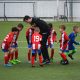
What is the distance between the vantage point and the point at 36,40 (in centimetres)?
1303

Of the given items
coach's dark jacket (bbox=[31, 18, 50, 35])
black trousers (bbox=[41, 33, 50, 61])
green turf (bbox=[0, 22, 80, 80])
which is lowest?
green turf (bbox=[0, 22, 80, 80])

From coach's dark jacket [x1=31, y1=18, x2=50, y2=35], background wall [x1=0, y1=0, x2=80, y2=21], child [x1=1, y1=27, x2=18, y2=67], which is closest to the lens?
child [x1=1, y1=27, x2=18, y2=67]

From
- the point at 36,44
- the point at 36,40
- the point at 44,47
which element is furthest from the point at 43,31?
the point at 36,44

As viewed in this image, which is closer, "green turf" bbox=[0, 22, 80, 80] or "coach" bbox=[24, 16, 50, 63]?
"green turf" bbox=[0, 22, 80, 80]

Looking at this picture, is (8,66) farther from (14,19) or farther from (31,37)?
(14,19)

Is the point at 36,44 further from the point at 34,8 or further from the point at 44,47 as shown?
the point at 34,8

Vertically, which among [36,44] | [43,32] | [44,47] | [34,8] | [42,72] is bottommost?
[42,72]

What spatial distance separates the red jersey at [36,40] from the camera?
12961 millimetres

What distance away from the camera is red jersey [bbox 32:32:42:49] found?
13.0 meters

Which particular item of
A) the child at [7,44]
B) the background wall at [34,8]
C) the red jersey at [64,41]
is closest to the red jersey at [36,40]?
the child at [7,44]

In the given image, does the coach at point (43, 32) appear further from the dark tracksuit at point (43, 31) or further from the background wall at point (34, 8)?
the background wall at point (34, 8)

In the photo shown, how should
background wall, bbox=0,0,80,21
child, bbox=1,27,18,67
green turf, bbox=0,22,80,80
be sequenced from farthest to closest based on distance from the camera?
background wall, bbox=0,0,80,21
child, bbox=1,27,18,67
green turf, bbox=0,22,80,80

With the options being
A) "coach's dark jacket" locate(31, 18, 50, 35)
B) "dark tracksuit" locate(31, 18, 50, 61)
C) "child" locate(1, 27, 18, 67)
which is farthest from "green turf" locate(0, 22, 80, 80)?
"coach's dark jacket" locate(31, 18, 50, 35)

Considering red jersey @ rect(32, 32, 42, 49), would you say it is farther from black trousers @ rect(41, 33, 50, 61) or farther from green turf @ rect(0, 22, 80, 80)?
green turf @ rect(0, 22, 80, 80)
